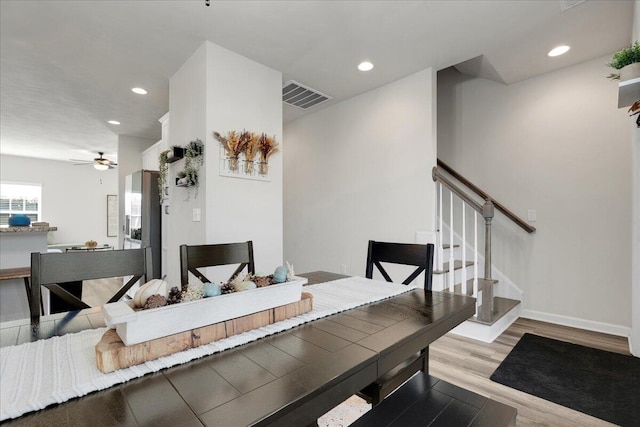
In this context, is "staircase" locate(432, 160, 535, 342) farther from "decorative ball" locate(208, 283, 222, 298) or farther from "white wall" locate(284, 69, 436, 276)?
"decorative ball" locate(208, 283, 222, 298)

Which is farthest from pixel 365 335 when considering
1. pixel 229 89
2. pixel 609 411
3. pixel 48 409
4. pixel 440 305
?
pixel 229 89

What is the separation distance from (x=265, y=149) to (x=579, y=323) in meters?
3.64

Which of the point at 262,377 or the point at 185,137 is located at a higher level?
the point at 185,137

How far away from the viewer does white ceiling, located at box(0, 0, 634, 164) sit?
7.50 feet

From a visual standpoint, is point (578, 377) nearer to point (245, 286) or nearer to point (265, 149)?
point (245, 286)

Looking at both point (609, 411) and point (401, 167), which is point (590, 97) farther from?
point (609, 411)

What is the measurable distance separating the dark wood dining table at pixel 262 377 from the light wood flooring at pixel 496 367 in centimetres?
103

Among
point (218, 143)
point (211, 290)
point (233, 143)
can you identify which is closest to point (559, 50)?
point (233, 143)

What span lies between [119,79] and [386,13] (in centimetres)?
298

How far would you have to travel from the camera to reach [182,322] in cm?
81

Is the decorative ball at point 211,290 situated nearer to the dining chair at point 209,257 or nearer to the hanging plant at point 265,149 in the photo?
the dining chair at point 209,257

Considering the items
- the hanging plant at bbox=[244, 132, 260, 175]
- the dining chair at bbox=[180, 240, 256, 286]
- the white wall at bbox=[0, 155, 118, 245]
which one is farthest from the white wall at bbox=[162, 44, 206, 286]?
the white wall at bbox=[0, 155, 118, 245]

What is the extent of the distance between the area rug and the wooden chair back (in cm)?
110

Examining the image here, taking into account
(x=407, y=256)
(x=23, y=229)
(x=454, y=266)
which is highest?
(x=23, y=229)
